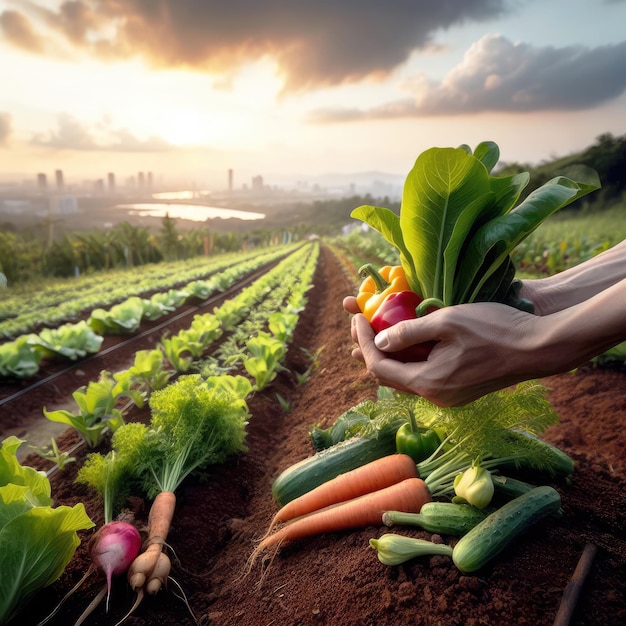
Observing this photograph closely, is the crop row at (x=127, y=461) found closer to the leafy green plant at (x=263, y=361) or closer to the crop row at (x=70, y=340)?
the leafy green plant at (x=263, y=361)

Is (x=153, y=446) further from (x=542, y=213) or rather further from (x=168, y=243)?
(x=168, y=243)

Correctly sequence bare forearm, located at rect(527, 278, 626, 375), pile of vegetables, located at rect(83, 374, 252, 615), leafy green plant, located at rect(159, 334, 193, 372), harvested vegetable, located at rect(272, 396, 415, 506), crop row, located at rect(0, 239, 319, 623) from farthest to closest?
leafy green plant, located at rect(159, 334, 193, 372), pile of vegetables, located at rect(83, 374, 252, 615), harvested vegetable, located at rect(272, 396, 415, 506), crop row, located at rect(0, 239, 319, 623), bare forearm, located at rect(527, 278, 626, 375)

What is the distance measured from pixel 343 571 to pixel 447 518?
0.52 m

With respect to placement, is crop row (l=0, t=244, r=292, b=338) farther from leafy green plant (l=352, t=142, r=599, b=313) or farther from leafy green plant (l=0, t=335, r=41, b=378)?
leafy green plant (l=352, t=142, r=599, b=313)

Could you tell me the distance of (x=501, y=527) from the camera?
6.59ft

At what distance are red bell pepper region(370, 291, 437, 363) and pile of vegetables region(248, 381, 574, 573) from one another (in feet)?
1.56

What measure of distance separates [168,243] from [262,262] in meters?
11.8

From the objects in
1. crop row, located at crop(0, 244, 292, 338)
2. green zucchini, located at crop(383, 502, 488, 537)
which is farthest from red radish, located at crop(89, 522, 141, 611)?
crop row, located at crop(0, 244, 292, 338)

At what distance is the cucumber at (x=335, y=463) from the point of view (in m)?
2.88

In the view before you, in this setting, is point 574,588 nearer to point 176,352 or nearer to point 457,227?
point 457,227

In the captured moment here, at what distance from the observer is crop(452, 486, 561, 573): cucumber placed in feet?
6.32

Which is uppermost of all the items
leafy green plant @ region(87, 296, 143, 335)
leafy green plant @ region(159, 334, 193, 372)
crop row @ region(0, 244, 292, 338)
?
leafy green plant @ region(159, 334, 193, 372)

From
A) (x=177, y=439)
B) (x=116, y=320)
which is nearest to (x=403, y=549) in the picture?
(x=177, y=439)

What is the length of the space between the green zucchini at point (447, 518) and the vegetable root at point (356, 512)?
150mm
